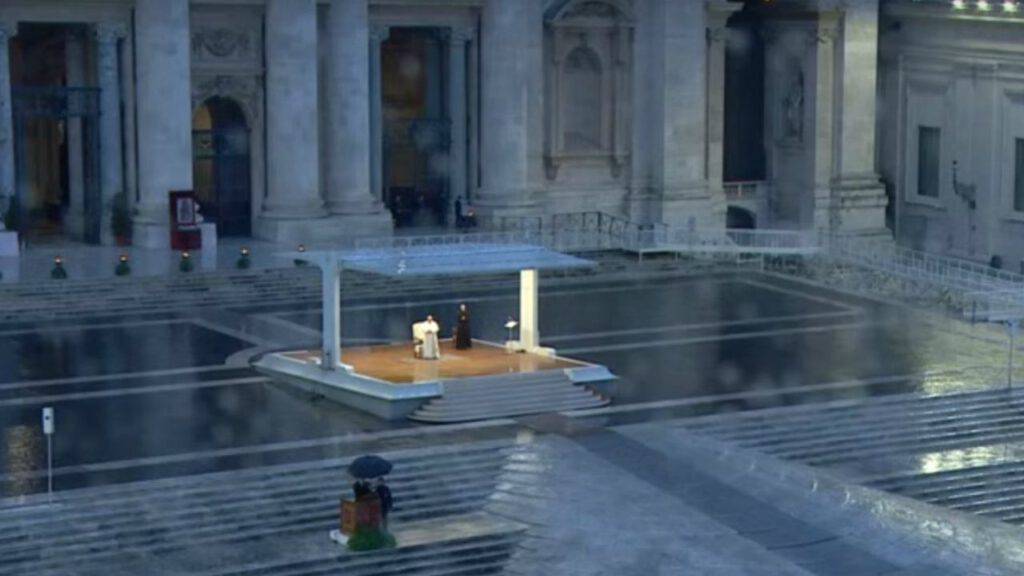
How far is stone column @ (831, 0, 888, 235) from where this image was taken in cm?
7931

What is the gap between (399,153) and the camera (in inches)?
3115

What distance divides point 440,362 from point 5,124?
2087 cm

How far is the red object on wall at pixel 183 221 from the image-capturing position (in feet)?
228

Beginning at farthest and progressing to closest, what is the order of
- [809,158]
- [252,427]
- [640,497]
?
[809,158], [252,427], [640,497]

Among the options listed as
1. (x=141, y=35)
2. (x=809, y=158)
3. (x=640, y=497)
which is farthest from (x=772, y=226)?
(x=640, y=497)

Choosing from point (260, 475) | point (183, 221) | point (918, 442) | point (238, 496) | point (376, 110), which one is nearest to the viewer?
point (238, 496)

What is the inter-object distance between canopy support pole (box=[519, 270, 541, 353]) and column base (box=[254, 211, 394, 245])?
1821 cm

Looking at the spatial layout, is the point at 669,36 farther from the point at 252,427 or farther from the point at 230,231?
the point at 252,427

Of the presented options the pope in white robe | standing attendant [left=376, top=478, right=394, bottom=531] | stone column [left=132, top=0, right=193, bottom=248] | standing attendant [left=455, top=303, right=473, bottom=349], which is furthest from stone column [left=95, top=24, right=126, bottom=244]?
standing attendant [left=376, top=478, right=394, bottom=531]

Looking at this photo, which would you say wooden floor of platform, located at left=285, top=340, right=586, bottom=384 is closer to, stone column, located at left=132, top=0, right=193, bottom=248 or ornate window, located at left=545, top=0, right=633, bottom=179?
stone column, located at left=132, top=0, right=193, bottom=248

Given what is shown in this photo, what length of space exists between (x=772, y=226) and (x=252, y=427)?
3713cm

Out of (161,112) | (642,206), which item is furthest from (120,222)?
(642,206)

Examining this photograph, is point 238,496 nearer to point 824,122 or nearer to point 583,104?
point 583,104

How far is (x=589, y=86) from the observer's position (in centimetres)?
7900
